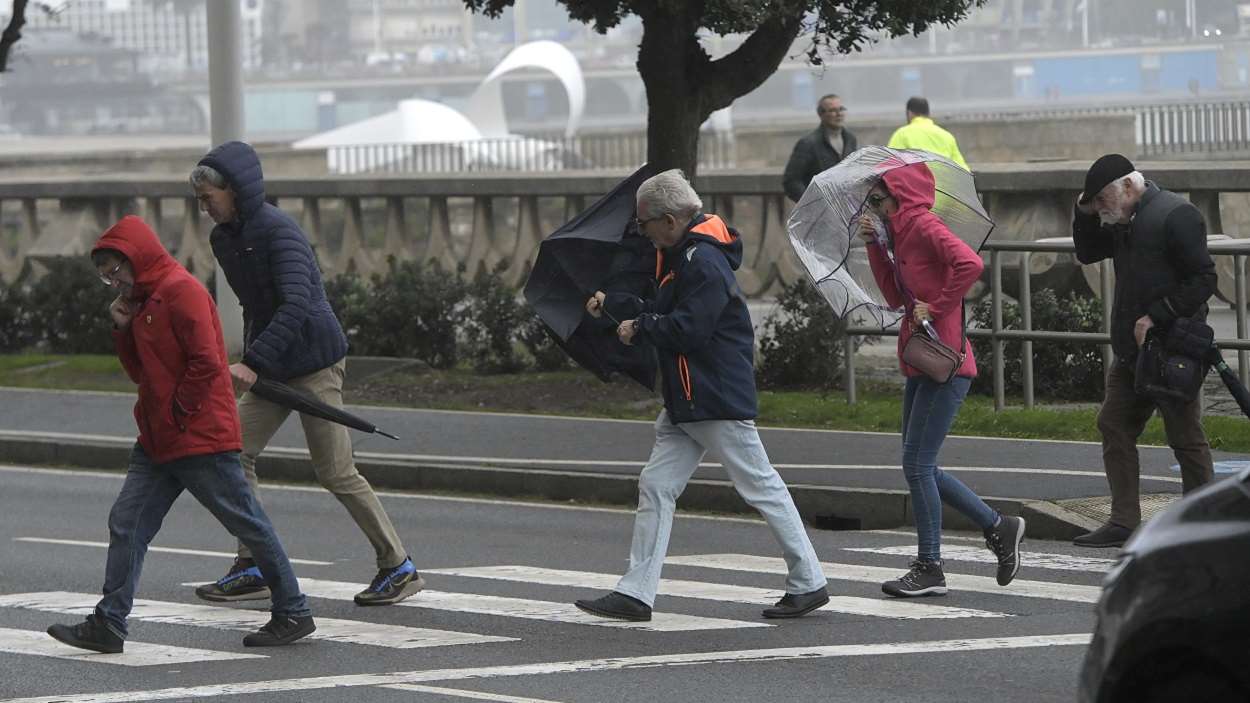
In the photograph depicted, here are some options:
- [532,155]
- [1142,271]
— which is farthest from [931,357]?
[532,155]

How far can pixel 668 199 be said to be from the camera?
816cm

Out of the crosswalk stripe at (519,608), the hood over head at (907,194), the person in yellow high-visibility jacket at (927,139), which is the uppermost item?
the person in yellow high-visibility jacket at (927,139)

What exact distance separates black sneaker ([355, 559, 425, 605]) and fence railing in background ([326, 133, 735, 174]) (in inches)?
1299

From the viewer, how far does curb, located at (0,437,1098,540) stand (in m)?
10.7

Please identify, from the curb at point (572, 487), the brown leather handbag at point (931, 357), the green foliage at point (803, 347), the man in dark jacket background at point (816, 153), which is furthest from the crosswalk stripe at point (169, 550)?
the man in dark jacket background at point (816, 153)

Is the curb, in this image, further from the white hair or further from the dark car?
the dark car

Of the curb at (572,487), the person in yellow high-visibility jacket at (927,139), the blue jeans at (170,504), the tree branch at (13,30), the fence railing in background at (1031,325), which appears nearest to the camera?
the blue jeans at (170,504)

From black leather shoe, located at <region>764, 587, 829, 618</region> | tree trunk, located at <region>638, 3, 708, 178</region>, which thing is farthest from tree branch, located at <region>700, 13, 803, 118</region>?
black leather shoe, located at <region>764, 587, 829, 618</region>

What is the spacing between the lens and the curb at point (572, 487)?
10.7 meters

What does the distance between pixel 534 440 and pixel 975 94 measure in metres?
131

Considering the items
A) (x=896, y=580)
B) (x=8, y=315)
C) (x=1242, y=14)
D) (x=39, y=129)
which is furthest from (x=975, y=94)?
(x=896, y=580)

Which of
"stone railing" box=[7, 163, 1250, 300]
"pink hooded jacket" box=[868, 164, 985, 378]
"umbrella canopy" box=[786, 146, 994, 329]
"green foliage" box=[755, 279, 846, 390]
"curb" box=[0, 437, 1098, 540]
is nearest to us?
"pink hooded jacket" box=[868, 164, 985, 378]

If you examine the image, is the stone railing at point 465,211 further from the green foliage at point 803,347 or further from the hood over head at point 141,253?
the hood over head at point 141,253

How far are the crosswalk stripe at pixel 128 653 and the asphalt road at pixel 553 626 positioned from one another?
2 cm
